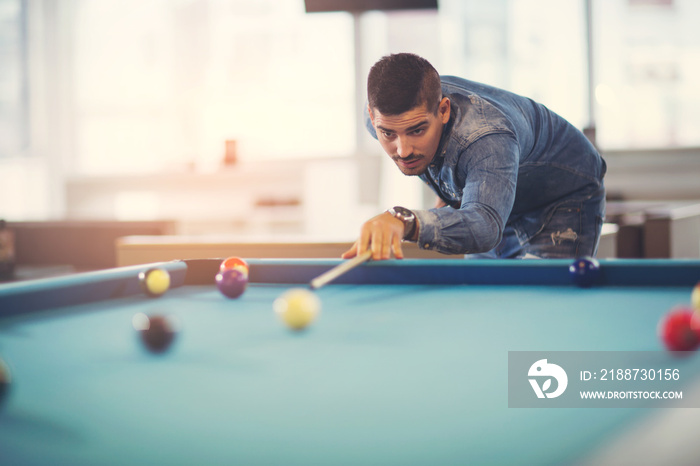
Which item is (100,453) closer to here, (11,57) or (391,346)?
(391,346)

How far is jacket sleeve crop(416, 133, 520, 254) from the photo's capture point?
4.92 feet

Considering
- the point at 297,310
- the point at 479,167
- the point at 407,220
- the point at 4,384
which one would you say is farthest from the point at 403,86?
the point at 4,384

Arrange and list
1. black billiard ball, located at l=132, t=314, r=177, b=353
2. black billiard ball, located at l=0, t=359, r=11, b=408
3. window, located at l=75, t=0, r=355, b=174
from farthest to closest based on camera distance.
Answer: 1. window, located at l=75, t=0, r=355, b=174
2. black billiard ball, located at l=132, t=314, r=177, b=353
3. black billiard ball, located at l=0, t=359, r=11, b=408

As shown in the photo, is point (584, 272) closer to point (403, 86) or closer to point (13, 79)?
point (403, 86)

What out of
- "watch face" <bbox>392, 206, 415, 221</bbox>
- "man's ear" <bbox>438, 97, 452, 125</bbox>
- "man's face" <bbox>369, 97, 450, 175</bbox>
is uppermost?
"man's ear" <bbox>438, 97, 452, 125</bbox>

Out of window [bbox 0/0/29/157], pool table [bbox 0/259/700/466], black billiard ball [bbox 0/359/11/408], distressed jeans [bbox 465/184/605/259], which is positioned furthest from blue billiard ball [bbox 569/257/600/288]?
window [bbox 0/0/29/157]

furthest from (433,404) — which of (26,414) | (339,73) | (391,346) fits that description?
(339,73)

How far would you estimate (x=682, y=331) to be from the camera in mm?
859

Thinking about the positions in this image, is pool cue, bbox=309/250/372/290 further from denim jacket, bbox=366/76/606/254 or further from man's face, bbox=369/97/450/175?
man's face, bbox=369/97/450/175

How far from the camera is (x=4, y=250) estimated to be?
13.4 ft

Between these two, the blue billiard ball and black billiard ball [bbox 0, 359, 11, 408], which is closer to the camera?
black billiard ball [bbox 0, 359, 11, 408]

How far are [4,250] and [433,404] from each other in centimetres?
417

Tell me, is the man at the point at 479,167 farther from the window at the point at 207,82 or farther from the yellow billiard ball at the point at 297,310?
the window at the point at 207,82

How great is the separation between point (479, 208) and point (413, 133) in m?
0.34
